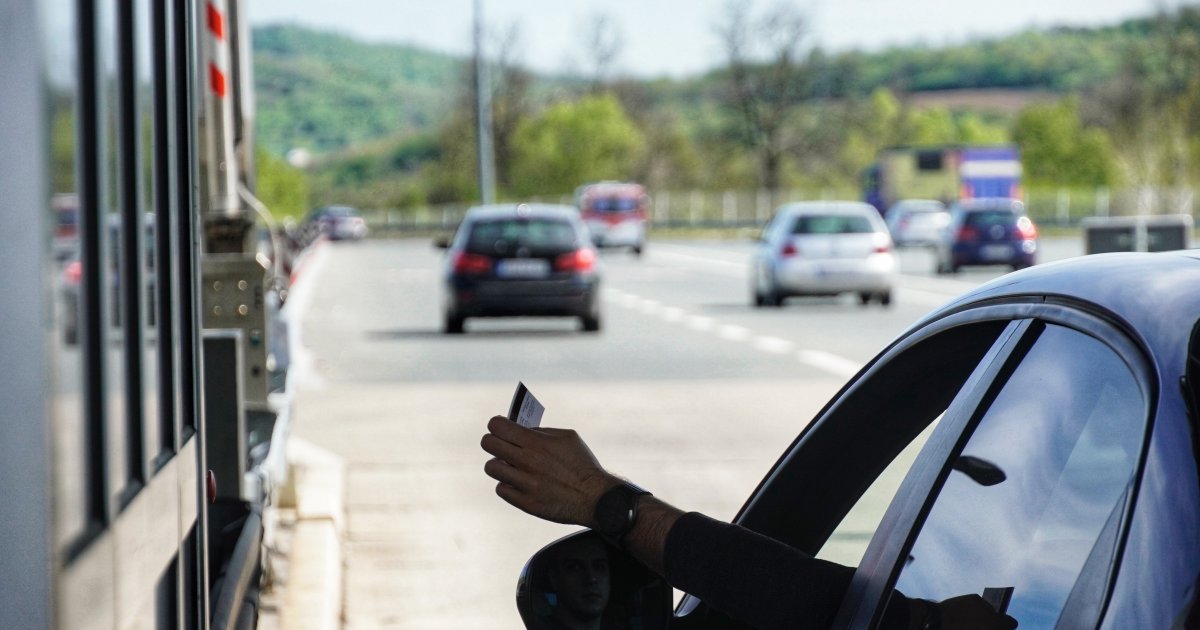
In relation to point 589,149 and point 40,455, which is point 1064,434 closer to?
point 40,455

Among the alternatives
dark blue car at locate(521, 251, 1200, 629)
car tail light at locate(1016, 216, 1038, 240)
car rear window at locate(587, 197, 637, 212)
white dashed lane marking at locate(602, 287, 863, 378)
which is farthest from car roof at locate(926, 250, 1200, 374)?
car rear window at locate(587, 197, 637, 212)

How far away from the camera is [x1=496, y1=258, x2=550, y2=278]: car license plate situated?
22016 millimetres

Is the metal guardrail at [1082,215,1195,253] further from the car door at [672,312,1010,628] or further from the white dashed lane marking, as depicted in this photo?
the car door at [672,312,1010,628]

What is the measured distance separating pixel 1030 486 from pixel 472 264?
2004 centimetres

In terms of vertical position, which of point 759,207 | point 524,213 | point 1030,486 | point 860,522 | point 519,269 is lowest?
point 759,207

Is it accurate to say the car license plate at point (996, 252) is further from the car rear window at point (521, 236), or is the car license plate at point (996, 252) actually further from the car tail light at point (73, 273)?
the car tail light at point (73, 273)

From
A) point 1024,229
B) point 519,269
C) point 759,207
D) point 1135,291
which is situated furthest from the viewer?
point 759,207

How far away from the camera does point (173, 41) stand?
3146 mm

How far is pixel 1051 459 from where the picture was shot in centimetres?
208

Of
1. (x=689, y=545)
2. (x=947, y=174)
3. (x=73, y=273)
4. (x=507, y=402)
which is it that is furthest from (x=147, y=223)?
(x=947, y=174)

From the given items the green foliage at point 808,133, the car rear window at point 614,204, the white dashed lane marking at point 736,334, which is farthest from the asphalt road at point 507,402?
the green foliage at point 808,133

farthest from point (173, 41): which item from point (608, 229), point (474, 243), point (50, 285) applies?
point (608, 229)

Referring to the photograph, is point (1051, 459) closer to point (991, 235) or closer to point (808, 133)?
point (991, 235)

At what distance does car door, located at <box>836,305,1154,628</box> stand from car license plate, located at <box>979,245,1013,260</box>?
33256mm
